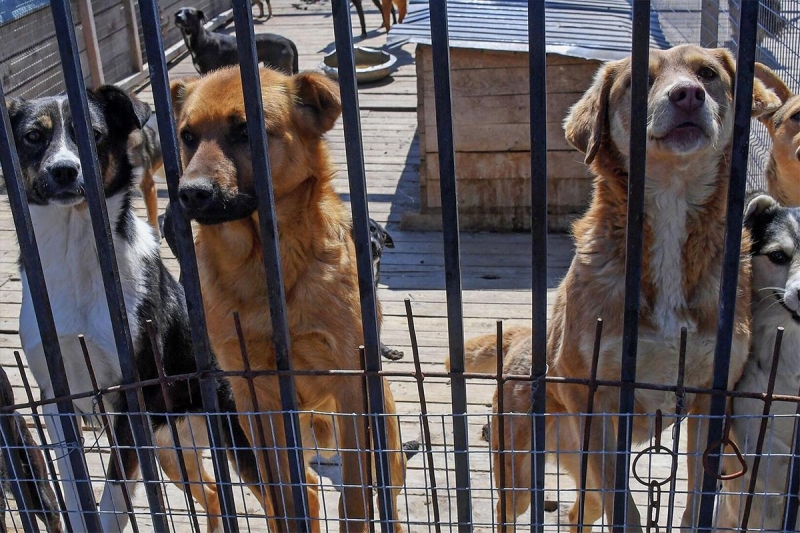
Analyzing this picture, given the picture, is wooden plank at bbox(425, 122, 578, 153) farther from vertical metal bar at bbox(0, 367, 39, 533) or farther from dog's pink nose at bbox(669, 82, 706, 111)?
vertical metal bar at bbox(0, 367, 39, 533)

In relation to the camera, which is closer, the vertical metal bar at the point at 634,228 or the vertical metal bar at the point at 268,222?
the vertical metal bar at the point at 634,228

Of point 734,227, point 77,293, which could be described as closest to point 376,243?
point 77,293

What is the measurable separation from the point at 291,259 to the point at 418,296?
2.46m

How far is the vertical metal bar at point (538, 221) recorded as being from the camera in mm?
1646

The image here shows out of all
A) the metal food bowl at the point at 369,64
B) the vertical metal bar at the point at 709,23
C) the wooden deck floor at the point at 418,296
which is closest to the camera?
the wooden deck floor at the point at 418,296

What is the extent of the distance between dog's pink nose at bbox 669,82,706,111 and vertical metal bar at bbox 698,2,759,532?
3.10 ft

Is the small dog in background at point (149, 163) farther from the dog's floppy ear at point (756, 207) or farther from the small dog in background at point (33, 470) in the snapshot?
the dog's floppy ear at point (756, 207)

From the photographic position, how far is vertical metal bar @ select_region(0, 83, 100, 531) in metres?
1.94

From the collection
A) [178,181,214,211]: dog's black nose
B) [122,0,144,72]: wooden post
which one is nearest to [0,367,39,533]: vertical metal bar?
[178,181,214,211]: dog's black nose

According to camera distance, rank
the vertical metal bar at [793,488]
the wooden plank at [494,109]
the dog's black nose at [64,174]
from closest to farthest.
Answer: the vertical metal bar at [793,488] < the dog's black nose at [64,174] < the wooden plank at [494,109]

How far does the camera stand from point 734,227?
1.73 meters

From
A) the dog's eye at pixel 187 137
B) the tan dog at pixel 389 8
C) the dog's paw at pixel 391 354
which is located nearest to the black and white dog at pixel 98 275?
the dog's eye at pixel 187 137

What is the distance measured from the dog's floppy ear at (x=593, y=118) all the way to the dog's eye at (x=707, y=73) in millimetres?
275

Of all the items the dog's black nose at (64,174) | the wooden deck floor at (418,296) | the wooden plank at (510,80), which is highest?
the dog's black nose at (64,174)
